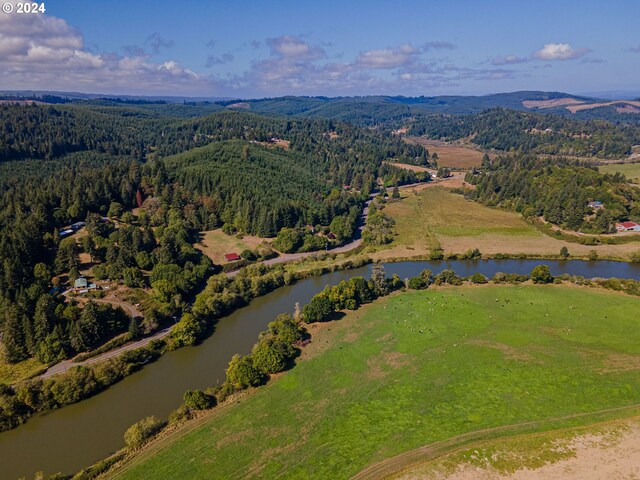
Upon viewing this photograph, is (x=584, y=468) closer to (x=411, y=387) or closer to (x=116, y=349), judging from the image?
(x=411, y=387)

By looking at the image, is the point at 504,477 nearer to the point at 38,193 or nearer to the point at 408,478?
the point at 408,478

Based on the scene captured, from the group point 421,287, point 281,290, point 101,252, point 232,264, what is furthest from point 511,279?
point 101,252

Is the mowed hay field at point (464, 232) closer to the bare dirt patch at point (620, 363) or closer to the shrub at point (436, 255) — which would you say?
the shrub at point (436, 255)

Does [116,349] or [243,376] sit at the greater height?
[243,376]

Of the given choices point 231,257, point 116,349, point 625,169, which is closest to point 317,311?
point 116,349

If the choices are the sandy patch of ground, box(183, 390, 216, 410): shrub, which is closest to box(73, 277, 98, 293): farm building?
box(183, 390, 216, 410): shrub

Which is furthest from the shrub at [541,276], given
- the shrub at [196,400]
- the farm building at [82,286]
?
the farm building at [82,286]
